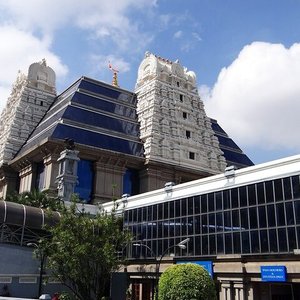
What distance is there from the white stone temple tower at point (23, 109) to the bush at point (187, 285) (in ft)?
152

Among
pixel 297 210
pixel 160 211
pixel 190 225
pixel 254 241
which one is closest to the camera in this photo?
pixel 297 210

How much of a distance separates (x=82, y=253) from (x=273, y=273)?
42.4ft

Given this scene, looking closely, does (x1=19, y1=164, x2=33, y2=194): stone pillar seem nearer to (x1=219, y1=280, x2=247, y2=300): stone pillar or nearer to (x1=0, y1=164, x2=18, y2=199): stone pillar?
(x1=0, y1=164, x2=18, y2=199): stone pillar

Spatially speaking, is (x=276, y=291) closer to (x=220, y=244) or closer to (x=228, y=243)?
(x=228, y=243)

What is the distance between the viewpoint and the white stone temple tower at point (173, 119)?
6531cm

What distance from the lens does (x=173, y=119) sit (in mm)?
68625

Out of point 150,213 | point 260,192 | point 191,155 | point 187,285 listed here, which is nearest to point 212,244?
point 260,192

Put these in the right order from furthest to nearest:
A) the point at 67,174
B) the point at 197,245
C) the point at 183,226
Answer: the point at 67,174 → the point at 183,226 → the point at 197,245

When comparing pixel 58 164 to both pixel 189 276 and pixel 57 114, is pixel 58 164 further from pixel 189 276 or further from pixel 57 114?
A: pixel 189 276

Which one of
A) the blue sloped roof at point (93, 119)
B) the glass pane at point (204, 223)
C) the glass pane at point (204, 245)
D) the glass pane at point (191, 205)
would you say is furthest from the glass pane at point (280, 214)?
the blue sloped roof at point (93, 119)

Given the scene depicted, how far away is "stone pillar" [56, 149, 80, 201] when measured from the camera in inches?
2000

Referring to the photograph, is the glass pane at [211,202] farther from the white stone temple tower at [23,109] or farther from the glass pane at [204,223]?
the white stone temple tower at [23,109]

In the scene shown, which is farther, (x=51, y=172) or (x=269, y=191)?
(x=51, y=172)

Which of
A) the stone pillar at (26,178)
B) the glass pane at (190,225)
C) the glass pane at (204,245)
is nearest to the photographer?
the glass pane at (204,245)
